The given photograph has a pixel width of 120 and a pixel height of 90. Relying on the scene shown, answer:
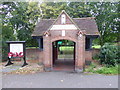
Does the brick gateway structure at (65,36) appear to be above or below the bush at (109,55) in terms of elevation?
above

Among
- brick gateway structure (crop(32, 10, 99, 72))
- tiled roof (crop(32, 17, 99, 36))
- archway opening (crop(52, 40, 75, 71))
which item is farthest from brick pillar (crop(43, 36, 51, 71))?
tiled roof (crop(32, 17, 99, 36))

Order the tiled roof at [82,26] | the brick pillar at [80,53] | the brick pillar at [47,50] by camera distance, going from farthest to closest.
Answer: the tiled roof at [82,26]
the brick pillar at [47,50]
the brick pillar at [80,53]

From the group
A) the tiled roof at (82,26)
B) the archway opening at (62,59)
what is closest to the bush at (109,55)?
the tiled roof at (82,26)

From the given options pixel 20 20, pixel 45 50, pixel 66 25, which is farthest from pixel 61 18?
pixel 20 20

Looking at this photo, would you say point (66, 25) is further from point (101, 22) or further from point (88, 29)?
point (101, 22)

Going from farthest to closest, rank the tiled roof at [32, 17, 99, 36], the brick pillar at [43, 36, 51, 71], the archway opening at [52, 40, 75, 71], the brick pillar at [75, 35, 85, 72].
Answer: the tiled roof at [32, 17, 99, 36], the archway opening at [52, 40, 75, 71], the brick pillar at [43, 36, 51, 71], the brick pillar at [75, 35, 85, 72]

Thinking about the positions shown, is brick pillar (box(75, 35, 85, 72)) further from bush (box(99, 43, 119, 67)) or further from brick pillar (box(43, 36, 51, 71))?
bush (box(99, 43, 119, 67))

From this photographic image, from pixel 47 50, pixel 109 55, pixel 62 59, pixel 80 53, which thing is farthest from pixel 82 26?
A: pixel 62 59

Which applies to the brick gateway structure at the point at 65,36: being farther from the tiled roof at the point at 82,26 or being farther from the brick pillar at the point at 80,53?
the tiled roof at the point at 82,26

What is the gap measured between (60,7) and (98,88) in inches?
516

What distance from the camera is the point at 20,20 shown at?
1702cm

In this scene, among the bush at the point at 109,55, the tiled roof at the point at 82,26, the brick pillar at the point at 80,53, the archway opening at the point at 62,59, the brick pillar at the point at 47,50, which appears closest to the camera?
the brick pillar at the point at 80,53

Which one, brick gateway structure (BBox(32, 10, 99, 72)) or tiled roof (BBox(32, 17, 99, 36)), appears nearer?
brick gateway structure (BBox(32, 10, 99, 72))

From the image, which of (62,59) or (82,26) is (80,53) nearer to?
(82,26)
